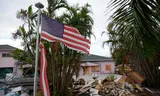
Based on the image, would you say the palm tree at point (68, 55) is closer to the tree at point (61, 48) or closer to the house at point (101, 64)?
the tree at point (61, 48)

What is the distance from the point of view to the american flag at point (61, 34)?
6.25m

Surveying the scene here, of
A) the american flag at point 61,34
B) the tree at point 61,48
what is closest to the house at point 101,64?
the tree at point 61,48

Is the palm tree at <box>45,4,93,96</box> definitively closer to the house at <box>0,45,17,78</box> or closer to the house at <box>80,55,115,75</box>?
the house at <box>0,45,17,78</box>

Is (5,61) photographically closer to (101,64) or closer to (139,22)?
(101,64)

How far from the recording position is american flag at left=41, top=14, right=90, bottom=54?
6250 millimetres

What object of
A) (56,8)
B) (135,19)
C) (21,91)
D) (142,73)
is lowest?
(21,91)

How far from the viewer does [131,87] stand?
10.8 meters

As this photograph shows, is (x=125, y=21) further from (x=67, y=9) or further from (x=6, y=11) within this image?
(x=6, y=11)

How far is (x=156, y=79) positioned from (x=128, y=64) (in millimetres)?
2024

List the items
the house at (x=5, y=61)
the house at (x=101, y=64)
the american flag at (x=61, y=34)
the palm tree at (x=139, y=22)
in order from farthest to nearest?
the house at (x=101, y=64), the house at (x=5, y=61), the american flag at (x=61, y=34), the palm tree at (x=139, y=22)

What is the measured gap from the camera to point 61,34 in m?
6.73

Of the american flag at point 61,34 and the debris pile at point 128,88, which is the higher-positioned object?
the american flag at point 61,34

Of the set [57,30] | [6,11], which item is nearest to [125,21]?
[57,30]

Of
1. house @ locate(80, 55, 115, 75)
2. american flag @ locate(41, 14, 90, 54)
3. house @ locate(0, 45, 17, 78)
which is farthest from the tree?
house @ locate(80, 55, 115, 75)
